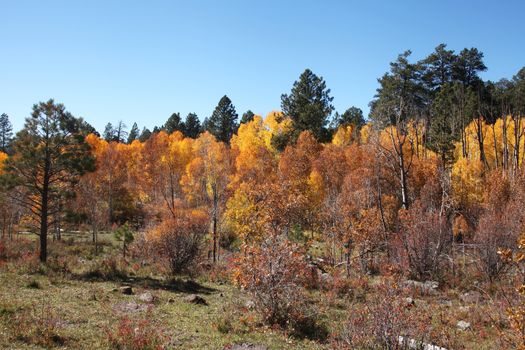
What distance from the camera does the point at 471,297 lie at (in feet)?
53.5

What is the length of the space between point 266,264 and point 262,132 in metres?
45.7

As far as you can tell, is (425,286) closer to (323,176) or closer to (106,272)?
(106,272)

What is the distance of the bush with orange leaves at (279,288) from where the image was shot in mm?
11859

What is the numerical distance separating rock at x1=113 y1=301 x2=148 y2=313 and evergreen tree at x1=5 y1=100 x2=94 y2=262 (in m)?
10.0

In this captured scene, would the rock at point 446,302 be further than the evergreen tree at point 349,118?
No

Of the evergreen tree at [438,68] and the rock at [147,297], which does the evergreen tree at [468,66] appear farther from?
the rock at [147,297]

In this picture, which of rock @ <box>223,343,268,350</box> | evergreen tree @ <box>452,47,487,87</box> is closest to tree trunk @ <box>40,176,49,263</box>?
rock @ <box>223,343,268,350</box>

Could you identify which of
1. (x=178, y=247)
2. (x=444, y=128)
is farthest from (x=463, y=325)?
(x=444, y=128)

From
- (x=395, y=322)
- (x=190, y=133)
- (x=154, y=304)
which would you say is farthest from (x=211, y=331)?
(x=190, y=133)

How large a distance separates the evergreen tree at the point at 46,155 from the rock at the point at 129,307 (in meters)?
10.0

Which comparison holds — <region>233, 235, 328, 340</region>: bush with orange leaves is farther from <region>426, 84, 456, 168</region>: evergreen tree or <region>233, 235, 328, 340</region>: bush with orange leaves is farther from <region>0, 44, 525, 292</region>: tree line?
<region>426, 84, 456, 168</region>: evergreen tree

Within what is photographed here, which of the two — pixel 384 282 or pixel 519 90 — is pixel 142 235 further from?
pixel 519 90

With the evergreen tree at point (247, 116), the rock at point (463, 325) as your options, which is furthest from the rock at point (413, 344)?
the evergreen tree at point (247, 116)

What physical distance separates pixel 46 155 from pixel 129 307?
38.6 feet
